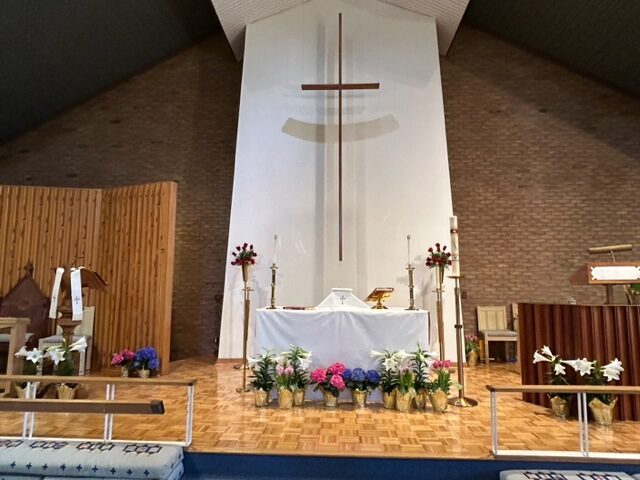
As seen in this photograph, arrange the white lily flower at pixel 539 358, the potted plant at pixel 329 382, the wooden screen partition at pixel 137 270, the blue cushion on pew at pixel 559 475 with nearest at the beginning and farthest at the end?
the blue cushion on pew at pixel 559 475 → the white lily flower at pixel 539 358 → the potted plant at pixel 329 382 → the wooden screen partition at pixel 137 270

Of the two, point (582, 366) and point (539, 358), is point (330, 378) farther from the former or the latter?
point (582, 366)

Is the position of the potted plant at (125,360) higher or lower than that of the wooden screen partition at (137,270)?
lower

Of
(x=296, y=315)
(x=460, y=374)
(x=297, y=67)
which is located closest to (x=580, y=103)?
(x=297, y=67)

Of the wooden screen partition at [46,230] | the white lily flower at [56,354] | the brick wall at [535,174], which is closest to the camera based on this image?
the white lily flower at [56,354]

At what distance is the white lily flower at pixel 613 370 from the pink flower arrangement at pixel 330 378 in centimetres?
190

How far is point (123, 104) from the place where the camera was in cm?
714

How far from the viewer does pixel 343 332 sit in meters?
3.77

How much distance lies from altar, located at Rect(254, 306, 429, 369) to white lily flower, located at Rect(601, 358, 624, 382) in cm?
128

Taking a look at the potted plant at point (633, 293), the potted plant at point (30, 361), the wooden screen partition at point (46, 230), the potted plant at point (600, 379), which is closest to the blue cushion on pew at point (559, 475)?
the potted plant at point (600, 379)

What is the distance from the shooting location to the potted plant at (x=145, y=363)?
4.78m

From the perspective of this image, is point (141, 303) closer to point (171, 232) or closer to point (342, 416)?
point (171, 232)

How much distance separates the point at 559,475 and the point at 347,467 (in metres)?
1.11

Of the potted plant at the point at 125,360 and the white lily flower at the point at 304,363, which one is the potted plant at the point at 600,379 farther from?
the potted plant at the point at 125,360

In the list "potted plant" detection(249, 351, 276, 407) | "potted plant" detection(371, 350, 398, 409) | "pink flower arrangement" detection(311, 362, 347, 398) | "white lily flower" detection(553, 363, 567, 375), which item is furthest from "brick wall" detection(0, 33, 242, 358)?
"white lily flower" detection(553, 363, 567, 375)
